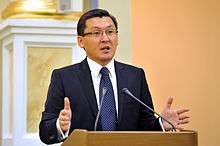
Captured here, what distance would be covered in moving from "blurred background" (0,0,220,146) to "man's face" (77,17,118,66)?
3.46 ft

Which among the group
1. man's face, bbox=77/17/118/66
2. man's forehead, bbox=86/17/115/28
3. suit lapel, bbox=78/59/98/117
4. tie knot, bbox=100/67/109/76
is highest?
man's forehead, bbox=86/17/115/28

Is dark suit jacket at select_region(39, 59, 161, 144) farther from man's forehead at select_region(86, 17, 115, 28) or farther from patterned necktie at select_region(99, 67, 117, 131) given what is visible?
man's forehead at select_region(86, 17, 115, 28)

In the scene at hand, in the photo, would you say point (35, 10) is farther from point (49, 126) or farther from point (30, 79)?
point (49, 126)

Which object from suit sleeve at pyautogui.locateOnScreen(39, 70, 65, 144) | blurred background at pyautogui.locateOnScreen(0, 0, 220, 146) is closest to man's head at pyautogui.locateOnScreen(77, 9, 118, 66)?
suit sleeve at pyautogui.locateOnScreen(39, 70, 65, 144)

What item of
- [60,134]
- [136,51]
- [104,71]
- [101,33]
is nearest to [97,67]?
[104,71]

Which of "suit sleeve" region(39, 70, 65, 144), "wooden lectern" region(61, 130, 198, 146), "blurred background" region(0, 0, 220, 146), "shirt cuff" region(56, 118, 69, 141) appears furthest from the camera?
"blurred background" region(0, 0, 220, 146)

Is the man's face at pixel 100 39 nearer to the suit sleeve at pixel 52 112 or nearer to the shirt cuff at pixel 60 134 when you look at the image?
the suit sleeve at pixel 52 112

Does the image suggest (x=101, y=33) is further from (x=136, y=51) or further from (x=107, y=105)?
(x=136, y=51)

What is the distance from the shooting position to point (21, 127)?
4.38 m

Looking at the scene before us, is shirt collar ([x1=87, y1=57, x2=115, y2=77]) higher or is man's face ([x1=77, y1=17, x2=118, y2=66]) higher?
man's face ([x1=77, y1=17, x2=118, y2=66])

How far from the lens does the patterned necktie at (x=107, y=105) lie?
2689 mm

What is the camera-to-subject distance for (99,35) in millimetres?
2805

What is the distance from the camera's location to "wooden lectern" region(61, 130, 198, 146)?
6.75ft

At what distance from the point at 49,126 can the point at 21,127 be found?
5.93ft
